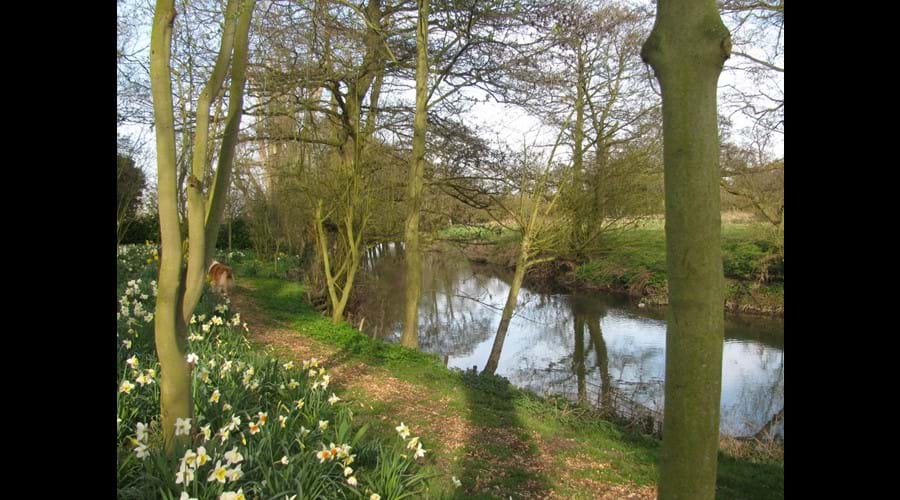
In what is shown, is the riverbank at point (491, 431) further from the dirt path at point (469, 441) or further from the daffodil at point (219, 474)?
the daffodil at point (219, 474)

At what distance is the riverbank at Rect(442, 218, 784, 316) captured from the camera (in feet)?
39.2

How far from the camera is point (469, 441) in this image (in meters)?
5.22

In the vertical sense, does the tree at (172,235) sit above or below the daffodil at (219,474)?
above

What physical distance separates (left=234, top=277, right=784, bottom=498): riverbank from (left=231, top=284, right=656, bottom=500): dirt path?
1 centimetres

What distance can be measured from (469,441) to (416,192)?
18.4 feet

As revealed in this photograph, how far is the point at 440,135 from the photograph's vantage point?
11297 millimetres

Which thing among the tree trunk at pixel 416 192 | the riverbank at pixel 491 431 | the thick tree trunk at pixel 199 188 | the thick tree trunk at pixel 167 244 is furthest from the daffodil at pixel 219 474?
the tree trunk at pixel 416 192

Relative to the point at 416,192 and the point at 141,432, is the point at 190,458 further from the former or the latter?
the point at 416,192

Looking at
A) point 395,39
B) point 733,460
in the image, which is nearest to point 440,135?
point 395,39

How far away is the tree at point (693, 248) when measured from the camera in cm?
211

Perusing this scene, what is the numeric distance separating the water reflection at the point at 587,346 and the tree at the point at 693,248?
6402 mm

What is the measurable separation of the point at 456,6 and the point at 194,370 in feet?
24.9

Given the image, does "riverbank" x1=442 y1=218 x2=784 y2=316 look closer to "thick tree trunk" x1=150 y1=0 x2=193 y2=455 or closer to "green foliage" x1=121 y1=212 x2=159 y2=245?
"thick tree trunk" x1=150 y1=0 x2=193 y2=455
